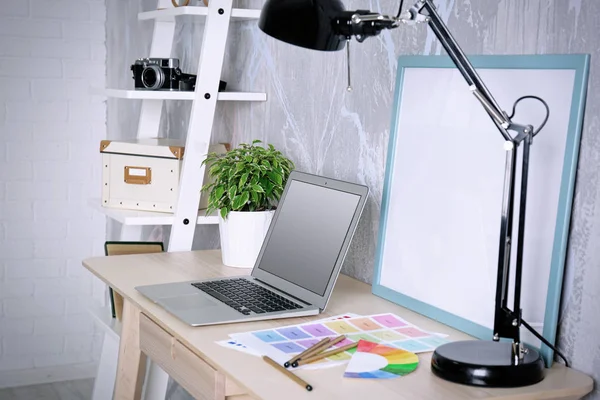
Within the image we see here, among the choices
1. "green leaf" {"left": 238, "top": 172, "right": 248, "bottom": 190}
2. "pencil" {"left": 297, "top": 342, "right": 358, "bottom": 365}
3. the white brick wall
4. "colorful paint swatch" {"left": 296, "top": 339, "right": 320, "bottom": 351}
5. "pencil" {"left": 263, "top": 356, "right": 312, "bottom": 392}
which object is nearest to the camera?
"pencil" {"left": 263, "top": 356, "right": 312, "bottom": 392}

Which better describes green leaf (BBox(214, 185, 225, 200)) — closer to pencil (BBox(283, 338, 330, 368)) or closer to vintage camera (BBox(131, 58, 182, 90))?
vintage camera (BBox(131, 58, 182, 90))

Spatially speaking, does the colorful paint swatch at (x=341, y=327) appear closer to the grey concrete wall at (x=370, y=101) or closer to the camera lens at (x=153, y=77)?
the grey concrete wall at (x=370, y=101)

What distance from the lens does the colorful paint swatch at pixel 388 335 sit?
1489mm

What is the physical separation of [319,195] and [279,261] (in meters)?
0.17

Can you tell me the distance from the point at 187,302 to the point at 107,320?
1.00m

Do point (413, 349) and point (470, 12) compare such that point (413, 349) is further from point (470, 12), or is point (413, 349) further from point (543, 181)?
point (470, 12)

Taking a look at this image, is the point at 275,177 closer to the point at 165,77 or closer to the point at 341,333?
the point at 165,77

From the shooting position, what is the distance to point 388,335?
151 centimetres

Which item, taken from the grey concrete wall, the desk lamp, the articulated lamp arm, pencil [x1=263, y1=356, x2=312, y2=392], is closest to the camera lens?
the grey concrete wall

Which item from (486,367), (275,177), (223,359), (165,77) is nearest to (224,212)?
(275,177)

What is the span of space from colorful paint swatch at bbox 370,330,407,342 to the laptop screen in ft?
0.69

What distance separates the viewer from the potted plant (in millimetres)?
2086

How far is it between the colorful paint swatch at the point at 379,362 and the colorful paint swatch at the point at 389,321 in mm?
159

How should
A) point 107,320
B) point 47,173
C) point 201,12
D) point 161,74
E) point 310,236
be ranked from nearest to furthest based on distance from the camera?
point 310,236
point 201,12
point 161,74
point 107,320
point 47,173
